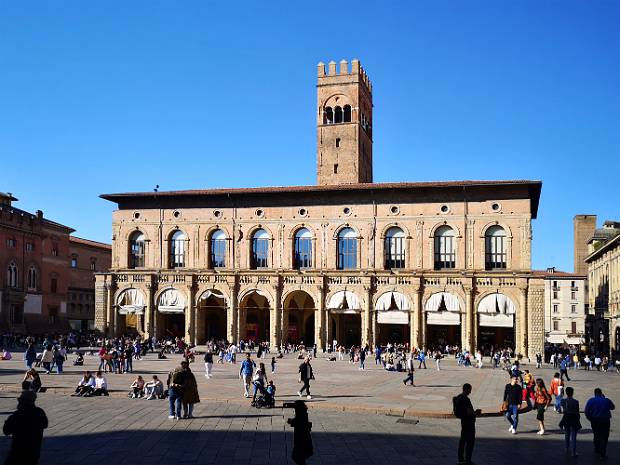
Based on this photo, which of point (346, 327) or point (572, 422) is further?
point (346, 327)

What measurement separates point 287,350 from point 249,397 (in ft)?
96.8

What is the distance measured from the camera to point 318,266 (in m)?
55.0

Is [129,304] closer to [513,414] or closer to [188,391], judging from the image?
[188,391]

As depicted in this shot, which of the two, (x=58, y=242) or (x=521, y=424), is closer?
(x=521, y=424)

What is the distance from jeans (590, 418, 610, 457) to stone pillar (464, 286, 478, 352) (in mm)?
37218

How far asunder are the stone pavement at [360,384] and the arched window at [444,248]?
1210 cm

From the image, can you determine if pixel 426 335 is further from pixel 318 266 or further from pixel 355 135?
pixel 355 135

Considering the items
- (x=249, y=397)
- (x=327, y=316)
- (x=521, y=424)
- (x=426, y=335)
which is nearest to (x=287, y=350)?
(x=327, y=316)

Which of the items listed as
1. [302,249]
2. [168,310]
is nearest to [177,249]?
[168,310]

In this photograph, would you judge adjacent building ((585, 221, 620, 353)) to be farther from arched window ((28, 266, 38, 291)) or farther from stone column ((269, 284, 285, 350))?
arched window ((28, 266, 38, 291))

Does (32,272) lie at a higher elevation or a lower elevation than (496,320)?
higher

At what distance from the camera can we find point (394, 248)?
53.5 m

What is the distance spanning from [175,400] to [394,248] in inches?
1474

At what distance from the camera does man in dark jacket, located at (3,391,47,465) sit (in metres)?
8.83
